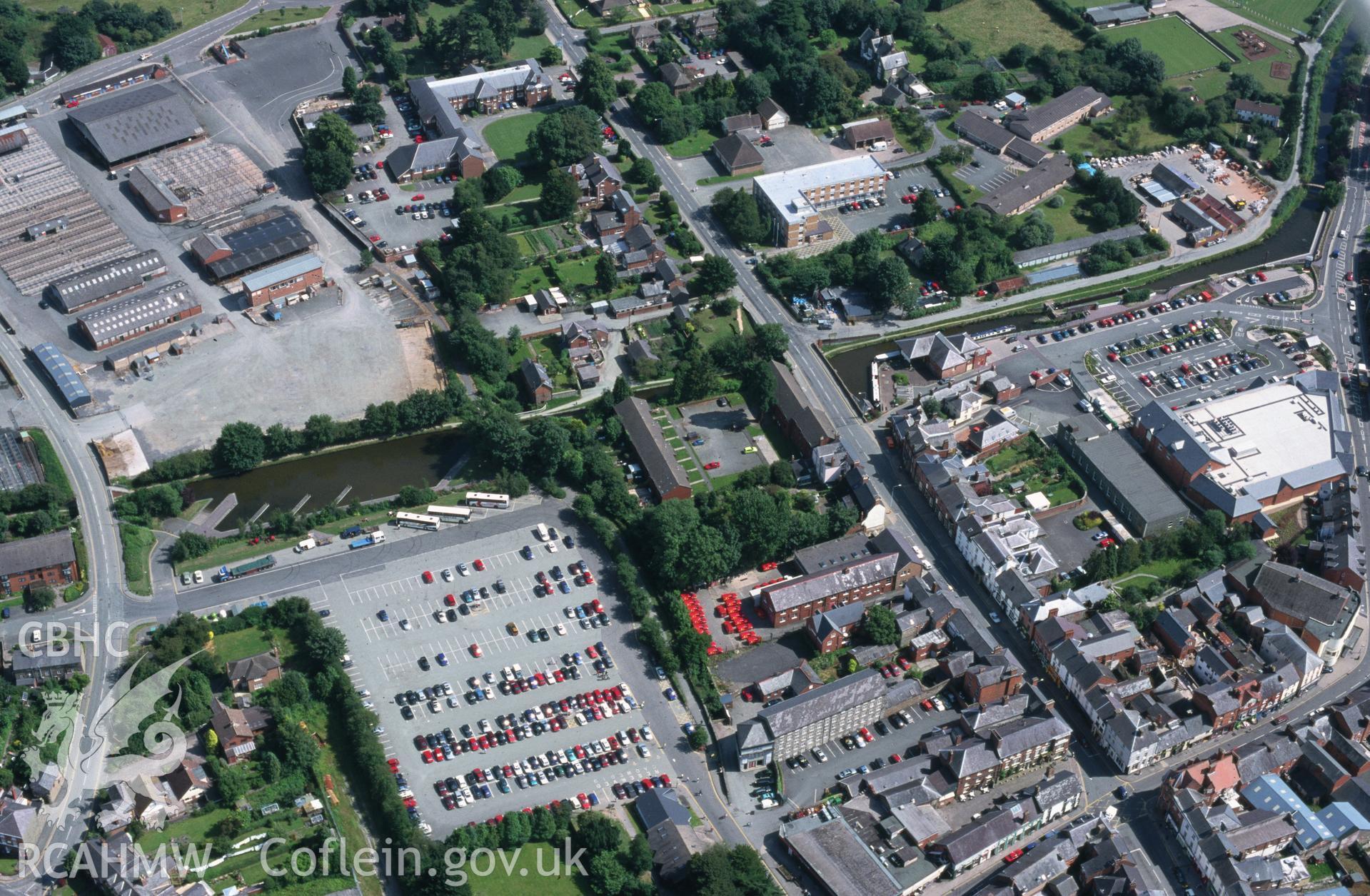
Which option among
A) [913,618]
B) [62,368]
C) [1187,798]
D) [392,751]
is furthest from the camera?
[62,368]

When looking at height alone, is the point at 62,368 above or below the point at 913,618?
above

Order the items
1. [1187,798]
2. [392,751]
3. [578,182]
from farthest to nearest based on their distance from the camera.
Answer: [578,182] < [392,751] < [1187,798]

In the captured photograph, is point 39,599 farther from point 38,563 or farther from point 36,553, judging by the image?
point 36,553

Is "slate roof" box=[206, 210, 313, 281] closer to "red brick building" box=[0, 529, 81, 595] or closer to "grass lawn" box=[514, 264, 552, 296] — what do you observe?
"grass lawn" box=[514, 264, 552, 296]

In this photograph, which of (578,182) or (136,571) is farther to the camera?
(578,182)

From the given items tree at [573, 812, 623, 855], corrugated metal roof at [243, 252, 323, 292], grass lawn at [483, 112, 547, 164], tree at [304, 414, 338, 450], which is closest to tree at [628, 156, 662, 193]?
grass lawn at [483, 112, 547, 164]

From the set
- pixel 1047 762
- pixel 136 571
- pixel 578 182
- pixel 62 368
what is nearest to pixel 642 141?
pixel 578 182

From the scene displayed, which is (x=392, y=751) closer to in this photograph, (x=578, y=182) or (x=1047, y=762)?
(x=1047, y=762)

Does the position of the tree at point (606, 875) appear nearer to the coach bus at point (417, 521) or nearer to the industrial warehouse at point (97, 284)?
the coach bus at point (417, 521)
